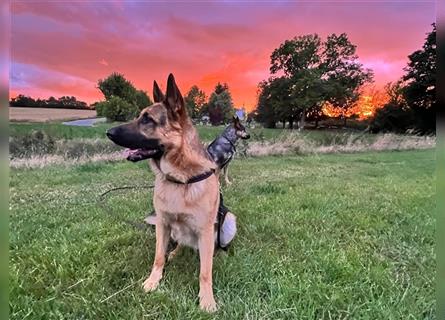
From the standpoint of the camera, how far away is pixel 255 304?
238 cm

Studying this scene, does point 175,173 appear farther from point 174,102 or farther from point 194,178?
point 174,102

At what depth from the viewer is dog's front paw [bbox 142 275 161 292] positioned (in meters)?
2.57

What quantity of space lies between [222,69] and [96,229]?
673 cm

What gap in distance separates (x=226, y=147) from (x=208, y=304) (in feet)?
20.5

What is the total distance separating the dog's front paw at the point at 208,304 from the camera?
2369mm

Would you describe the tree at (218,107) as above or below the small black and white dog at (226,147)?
above

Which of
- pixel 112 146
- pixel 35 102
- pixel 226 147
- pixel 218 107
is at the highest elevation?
pixel 218 107

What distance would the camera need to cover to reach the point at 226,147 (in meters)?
8.45

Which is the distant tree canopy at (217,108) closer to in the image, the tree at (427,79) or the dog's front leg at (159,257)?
the dog's front leg at (159,257)

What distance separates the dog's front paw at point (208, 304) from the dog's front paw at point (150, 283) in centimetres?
46

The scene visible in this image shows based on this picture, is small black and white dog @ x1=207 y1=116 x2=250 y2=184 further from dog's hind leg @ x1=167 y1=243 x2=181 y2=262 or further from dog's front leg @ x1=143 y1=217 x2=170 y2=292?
dog's front leg @ x1=143 y1=217 x2=170 y2=292

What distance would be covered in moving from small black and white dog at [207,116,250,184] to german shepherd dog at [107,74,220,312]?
3517 millimetres

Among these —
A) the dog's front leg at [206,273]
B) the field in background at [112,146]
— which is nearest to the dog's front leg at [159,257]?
the dog's front leg at [206,273]

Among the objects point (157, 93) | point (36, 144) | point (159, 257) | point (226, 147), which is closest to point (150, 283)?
point (159, 257)
